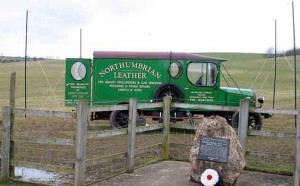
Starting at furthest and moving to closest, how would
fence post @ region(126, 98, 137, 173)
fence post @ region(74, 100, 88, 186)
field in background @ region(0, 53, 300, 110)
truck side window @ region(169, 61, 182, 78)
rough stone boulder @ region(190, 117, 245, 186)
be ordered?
field in background @ region(0, 53, 300, 110) → truck side window @ region(169, 61, 182, 78) → fence post @ region(126, 98, 137, 173) → rough stone boulder @ region(190, 117, 245, 186) → fence post @ region(74, 100, 88, 186)

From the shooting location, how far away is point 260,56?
88.8 m

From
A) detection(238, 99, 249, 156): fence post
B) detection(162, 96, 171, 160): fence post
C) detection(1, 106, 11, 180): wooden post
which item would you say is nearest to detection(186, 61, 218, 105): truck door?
detection(162, 96, 171, 160): fence post

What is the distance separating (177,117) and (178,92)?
0.80 metres

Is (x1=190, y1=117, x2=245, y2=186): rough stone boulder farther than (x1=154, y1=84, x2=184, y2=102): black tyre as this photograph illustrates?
No

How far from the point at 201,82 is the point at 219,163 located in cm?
758

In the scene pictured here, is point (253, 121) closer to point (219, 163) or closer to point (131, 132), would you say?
point (131, 132)

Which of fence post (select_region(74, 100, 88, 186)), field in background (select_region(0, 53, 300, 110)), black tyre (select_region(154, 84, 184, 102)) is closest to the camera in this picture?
fence post (select_region(74, 100, 88, 186))

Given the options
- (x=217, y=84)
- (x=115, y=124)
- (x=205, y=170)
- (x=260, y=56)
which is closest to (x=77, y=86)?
(x=115, y=124)

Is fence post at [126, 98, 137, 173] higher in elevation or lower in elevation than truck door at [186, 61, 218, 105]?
lower

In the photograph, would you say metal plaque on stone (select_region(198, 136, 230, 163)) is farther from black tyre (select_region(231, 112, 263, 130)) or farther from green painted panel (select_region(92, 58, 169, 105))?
green painted panel (select_region(92, 58, 169, 105))

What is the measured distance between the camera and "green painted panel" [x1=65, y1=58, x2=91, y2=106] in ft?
50.3

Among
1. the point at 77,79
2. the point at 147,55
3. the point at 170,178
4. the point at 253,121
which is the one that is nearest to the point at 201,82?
the point at 147,55

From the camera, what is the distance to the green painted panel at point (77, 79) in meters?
15.3

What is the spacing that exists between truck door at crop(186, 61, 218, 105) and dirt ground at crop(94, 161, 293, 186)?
601cm
